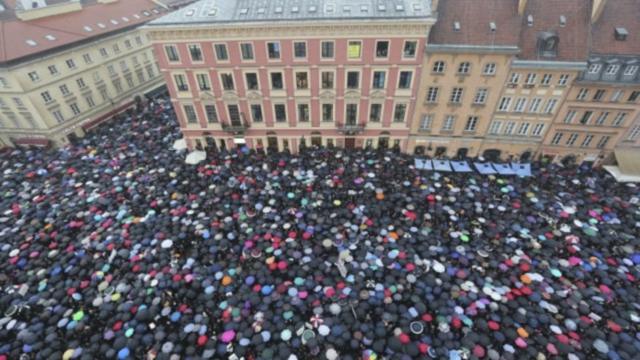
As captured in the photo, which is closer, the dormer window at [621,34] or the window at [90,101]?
the dormer window at [621,34]

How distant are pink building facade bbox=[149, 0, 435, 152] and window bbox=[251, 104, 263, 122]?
5.7 inches

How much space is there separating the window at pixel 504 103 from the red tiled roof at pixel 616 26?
29.3 ft

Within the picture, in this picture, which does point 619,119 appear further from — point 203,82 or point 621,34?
point 203,82

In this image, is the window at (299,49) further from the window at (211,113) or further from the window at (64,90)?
the window at (64,90)

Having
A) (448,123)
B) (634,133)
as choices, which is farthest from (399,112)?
(634,133)

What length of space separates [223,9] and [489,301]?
39398 millimetres

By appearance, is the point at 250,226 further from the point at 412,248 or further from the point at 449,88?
the point at 449,88

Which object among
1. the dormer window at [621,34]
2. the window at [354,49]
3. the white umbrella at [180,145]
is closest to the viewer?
the dormer window at [621,34]

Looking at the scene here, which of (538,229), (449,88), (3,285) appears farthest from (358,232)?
(3,285)

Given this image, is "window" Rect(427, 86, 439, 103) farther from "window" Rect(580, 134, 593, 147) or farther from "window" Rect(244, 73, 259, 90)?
"window" Rect(244, 73, 259, 90)

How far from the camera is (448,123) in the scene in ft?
127

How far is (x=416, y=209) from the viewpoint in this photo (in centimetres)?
3234

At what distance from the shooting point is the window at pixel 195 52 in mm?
34938

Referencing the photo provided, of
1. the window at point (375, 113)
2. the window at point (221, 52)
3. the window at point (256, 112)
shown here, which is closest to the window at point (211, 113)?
the window at point (256, 112)
